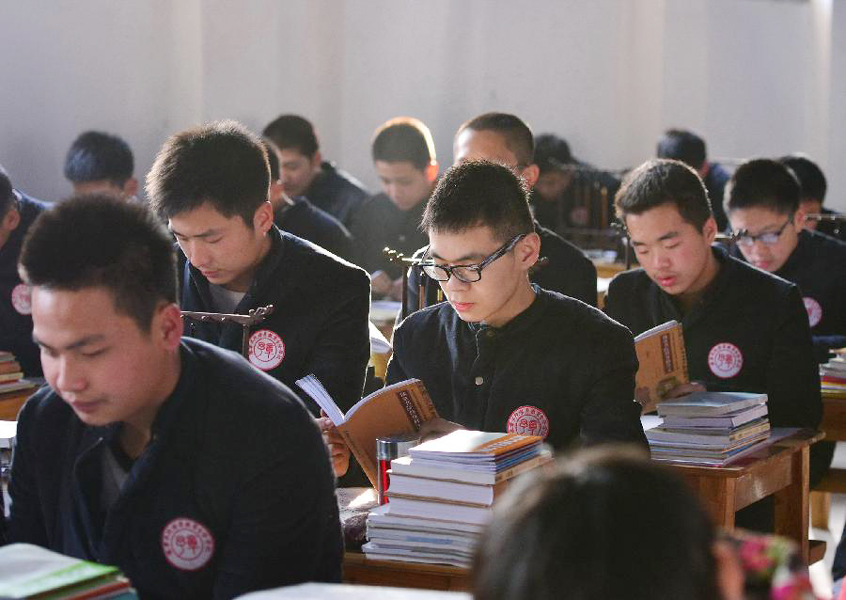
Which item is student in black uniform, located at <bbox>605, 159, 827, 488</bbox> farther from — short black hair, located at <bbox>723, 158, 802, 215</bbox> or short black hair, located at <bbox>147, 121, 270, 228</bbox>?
short black hair, located at <bbox>147, 121, 270, 228</bbox>

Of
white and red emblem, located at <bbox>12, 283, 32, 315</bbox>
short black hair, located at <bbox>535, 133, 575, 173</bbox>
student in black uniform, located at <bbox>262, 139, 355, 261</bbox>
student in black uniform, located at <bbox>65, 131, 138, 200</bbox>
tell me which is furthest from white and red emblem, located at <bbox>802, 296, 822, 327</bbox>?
short black hair, located at <bbox>535, 133, 575, 173</bbox>

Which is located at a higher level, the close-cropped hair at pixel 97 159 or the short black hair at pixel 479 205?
the close-cropped hair at pixel 97 159

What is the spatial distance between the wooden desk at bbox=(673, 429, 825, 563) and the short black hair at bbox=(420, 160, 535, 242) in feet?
2.04

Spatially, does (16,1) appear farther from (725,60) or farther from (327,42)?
(725,60)

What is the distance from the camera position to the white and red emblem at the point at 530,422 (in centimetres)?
264

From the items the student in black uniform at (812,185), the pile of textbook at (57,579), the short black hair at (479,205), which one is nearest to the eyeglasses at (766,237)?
the student in black uniform at (812,185)

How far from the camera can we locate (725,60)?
877cm

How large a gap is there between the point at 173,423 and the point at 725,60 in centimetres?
758

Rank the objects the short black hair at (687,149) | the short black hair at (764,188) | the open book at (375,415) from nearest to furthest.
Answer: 1. the open book at (375,415)
2. the short black hair at (764,188)
3. the short black hair at (687,149)

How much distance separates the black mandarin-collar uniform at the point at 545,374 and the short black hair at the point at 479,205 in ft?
0.52

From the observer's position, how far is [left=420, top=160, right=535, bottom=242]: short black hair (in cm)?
→ 270

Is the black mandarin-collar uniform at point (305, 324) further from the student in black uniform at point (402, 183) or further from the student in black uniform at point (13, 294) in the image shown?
the student in black uniform at point (402, 183)

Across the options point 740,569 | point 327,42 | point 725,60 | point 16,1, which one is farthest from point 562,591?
point 725,60

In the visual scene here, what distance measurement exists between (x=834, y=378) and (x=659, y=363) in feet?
3.06
